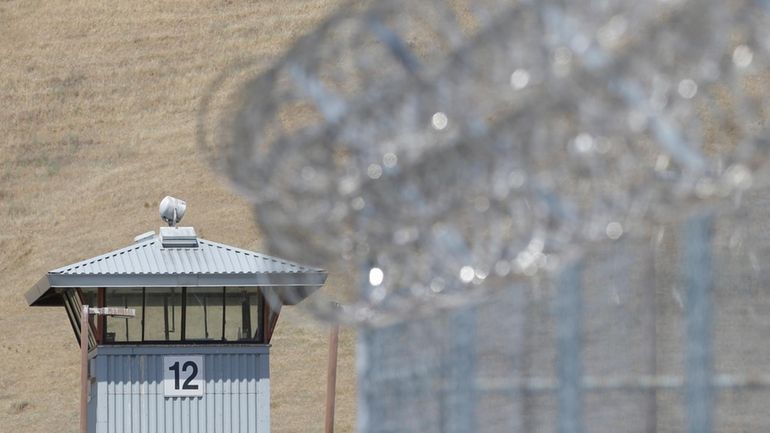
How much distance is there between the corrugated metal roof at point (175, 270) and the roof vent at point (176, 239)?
47 millimetres

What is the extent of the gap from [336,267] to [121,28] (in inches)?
2006

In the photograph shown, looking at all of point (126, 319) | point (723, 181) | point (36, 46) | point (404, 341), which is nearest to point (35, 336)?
point (36, 46)

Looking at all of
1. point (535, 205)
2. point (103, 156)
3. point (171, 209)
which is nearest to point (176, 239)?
point (171, 209)

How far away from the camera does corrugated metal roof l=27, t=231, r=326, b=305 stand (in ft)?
74.2

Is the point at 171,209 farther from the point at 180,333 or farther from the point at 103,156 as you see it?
the point at 103,156

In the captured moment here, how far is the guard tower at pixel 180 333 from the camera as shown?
2209cm

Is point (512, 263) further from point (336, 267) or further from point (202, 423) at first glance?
point (202, 423)

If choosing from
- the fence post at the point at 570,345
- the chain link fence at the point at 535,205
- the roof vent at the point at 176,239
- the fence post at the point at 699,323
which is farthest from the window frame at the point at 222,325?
the fence post at the point at 699,323

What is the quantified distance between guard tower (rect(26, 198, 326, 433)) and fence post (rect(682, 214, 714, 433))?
13.6m

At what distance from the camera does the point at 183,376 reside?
2238cm

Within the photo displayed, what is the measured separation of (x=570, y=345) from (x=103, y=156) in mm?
46916

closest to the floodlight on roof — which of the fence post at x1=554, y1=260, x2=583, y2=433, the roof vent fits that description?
the roof vent

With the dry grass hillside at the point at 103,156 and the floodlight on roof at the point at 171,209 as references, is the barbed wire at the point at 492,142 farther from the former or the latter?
the dry grass hillside at the point at 103,156

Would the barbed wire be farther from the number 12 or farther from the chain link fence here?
the number 12
